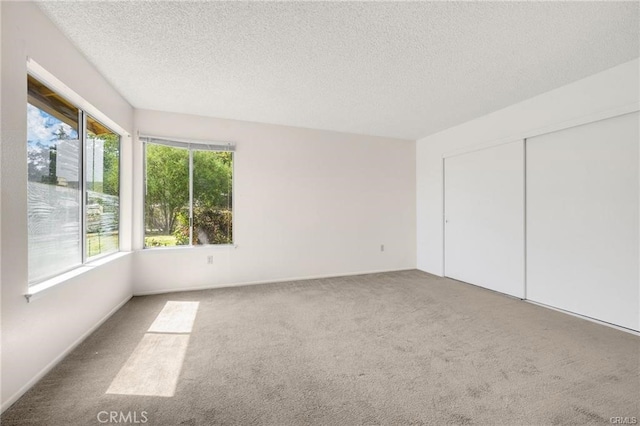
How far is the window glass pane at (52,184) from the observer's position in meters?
2.03

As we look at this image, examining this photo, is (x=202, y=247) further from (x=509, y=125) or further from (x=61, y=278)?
(x=509, y=125)

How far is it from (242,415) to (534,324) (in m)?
2.96

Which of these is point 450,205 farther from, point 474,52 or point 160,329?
point 160,329

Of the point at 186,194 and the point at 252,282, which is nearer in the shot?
the point at 186,194

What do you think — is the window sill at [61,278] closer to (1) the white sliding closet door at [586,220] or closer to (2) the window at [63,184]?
(2) the window at [63,184]

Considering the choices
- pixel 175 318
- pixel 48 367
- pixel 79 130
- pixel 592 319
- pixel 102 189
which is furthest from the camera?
pixel 102 189

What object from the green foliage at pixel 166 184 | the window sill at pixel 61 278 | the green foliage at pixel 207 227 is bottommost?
the window sill at pixel 61 278

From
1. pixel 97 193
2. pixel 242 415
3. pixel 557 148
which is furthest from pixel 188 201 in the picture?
pixel 557 148

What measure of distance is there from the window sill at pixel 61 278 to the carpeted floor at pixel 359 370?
2.03 ft

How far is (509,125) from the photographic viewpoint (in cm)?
379

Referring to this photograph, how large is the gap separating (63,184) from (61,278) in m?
0.81

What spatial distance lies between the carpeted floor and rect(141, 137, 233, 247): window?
1132mm

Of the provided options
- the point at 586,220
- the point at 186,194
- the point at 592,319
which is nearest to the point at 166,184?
the point at 186,194

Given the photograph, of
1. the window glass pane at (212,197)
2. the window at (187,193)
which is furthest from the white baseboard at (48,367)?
the window glass pane at (212,197)
